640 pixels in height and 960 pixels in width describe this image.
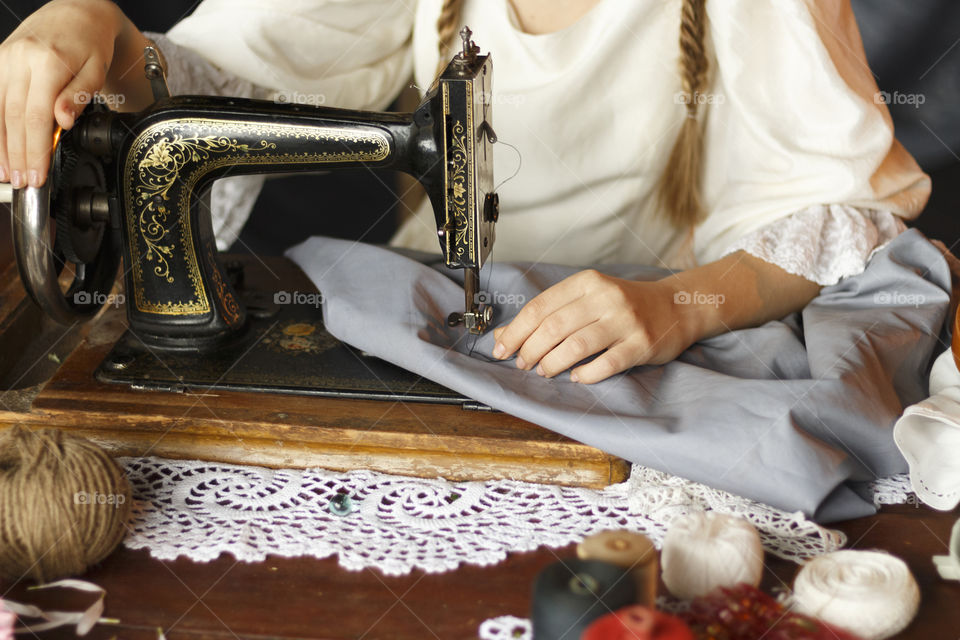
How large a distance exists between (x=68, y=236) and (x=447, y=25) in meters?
0.69

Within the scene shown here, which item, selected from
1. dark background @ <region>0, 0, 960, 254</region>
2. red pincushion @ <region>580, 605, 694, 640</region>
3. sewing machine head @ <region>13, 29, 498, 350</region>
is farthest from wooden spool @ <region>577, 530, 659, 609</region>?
dark background @ <region>0, 0, 960, 254</region>

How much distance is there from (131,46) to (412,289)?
558 millimetres

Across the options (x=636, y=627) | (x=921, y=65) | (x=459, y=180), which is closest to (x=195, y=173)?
(x=459, y=180)

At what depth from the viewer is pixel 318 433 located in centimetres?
104

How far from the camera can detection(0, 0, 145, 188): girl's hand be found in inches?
41.1

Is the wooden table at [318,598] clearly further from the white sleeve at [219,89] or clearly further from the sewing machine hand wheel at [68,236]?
the white sleeve at [219,89]

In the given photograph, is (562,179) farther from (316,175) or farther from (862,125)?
(316,175)

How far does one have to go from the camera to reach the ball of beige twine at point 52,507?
0.84 metres

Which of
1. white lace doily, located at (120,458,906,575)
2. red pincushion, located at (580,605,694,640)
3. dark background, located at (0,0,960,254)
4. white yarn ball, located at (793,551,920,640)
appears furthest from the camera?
dark background, located at (0,0,960,254)

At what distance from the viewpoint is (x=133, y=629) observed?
82cm

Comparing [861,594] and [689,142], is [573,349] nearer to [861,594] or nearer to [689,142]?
[861,594]

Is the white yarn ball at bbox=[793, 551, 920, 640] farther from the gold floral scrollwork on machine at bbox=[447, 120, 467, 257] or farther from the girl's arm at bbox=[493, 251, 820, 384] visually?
the gold floral scrollwork on machine at bbox=[447, 120, 467, 257]

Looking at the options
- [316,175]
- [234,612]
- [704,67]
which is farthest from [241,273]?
[316,175]

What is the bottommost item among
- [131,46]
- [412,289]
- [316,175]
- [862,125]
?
[316,175]
